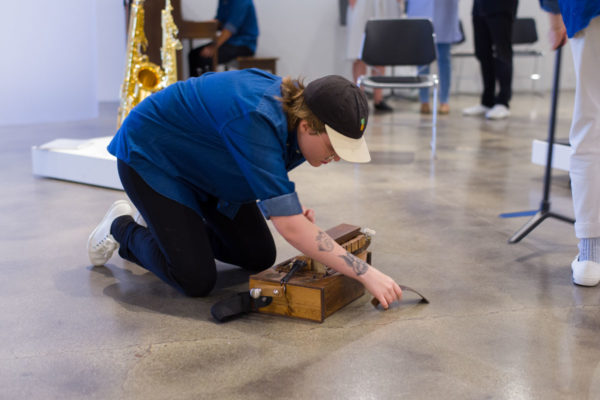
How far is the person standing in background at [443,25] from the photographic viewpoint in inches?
242

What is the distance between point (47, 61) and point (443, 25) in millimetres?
3391

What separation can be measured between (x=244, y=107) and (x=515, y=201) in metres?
2.04

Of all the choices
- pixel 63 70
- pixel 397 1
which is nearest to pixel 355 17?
pixel 397 1

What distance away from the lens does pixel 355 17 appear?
6547mm

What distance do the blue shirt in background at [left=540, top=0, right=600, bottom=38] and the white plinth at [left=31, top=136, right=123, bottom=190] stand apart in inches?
87.8

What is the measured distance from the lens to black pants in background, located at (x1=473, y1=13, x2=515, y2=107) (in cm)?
556

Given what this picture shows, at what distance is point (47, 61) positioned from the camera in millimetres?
5809

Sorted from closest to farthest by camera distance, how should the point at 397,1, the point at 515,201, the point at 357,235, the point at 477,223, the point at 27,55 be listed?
1. the point at 357,235
2. the point at 477,223
3. the point at 515,201
4. the point at 27,55
5. the point at 397,1

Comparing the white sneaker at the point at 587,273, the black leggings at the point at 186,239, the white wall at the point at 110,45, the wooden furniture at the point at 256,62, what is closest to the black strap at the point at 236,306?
the black leggings at the point at 186,239

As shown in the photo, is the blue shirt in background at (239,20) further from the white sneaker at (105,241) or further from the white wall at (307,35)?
the white sneaker at (105,241)

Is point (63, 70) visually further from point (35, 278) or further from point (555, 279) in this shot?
point (555, 279)

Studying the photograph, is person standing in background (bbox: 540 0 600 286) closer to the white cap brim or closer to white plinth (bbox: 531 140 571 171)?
the white cap brim

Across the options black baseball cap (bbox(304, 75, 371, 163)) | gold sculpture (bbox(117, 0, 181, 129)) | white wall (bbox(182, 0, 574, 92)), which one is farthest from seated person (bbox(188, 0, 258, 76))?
black baseball cap (bbox(304, 75, 371, 163))

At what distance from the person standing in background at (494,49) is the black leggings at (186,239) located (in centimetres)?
387
